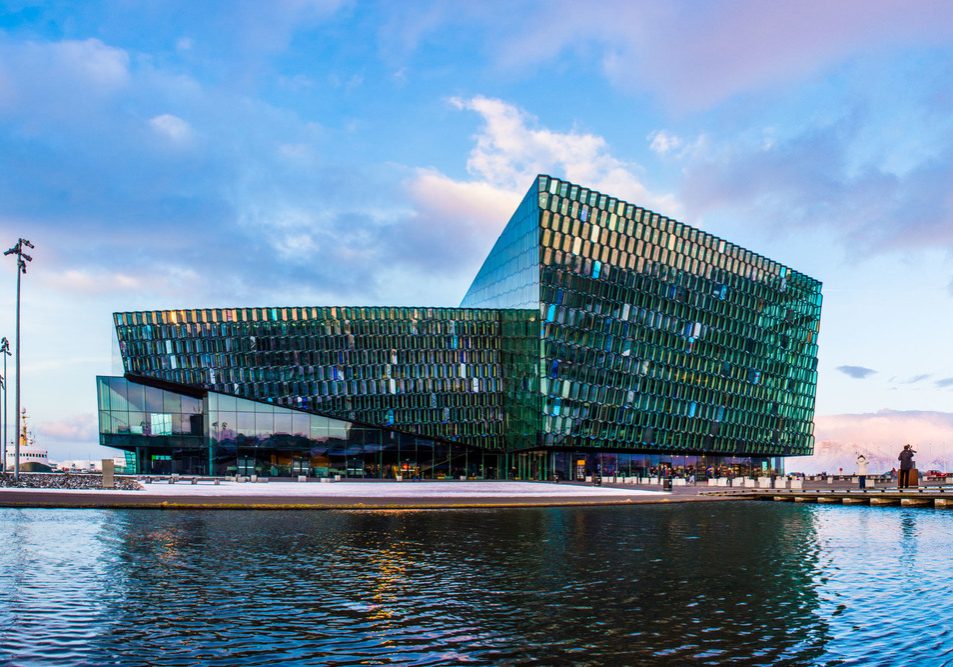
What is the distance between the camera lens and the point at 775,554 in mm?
30812

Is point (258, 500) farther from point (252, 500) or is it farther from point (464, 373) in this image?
point (464, 373)

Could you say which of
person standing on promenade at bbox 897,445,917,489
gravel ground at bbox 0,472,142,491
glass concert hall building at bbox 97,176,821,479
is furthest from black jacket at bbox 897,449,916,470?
gravel ground at bbox 0,472,142,491

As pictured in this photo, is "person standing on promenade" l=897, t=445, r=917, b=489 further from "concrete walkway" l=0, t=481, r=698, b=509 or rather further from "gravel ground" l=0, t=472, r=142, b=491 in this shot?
"gravel ground" l=0, t=472, r=142, b=491

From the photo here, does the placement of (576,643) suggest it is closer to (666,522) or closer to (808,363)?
(666,522)

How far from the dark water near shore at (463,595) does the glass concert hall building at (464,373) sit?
54.7m

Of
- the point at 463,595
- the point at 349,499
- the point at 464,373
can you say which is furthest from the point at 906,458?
the point at 463,595

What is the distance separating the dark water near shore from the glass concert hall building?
54.7 meters

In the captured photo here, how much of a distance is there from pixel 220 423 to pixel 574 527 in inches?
2542

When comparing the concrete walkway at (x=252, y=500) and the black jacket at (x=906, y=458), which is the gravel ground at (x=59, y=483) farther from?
the black jacket at (x=906, y=458)

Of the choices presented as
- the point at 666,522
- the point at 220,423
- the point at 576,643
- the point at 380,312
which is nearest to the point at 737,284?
the point at 380,312

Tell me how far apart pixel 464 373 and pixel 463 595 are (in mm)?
75097

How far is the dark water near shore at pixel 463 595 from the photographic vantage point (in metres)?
16.3

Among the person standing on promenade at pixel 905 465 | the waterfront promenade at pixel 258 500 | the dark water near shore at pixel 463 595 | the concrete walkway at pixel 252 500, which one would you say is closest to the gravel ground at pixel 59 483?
the waterfront promenade at pixel 258 500

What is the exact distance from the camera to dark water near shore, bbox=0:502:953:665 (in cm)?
1634
